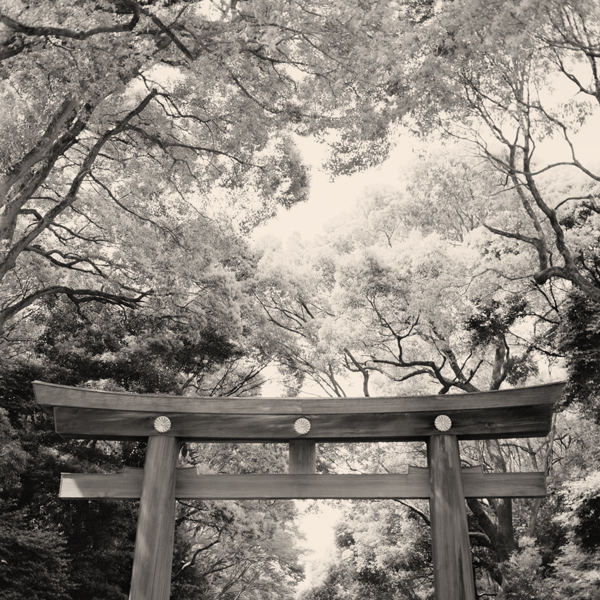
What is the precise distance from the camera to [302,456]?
509 centimetres

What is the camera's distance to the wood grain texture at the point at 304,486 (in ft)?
16.0

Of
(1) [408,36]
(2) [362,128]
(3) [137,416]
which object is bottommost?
(3) [137,416]

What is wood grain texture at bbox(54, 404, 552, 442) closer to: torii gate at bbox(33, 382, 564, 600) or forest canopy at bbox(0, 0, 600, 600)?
torii gate at bbox(33, 382, 564, 600)

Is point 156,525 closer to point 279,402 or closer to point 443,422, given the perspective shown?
point 279,402

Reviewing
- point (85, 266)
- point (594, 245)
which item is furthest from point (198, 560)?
point (594, 245)

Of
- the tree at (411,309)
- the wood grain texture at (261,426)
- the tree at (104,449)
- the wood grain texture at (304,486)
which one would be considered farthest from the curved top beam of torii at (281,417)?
the tree at (411,309)

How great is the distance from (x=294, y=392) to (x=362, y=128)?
844cm

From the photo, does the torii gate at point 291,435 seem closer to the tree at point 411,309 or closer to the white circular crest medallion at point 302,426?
the white circular crest medallion at point 302,426

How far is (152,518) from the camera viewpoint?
4809 millimetres

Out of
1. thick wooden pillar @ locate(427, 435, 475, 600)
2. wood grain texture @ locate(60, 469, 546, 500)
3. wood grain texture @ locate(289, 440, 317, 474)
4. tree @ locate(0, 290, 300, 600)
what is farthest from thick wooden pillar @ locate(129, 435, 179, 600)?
tree @ locate(0, 290, 300, 600)

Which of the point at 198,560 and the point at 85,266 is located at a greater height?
the point at 85,266

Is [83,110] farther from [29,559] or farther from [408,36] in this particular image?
[29,559]

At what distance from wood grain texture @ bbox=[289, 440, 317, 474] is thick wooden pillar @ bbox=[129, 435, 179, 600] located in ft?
3.11

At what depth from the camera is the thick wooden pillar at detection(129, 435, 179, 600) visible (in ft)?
15.4
